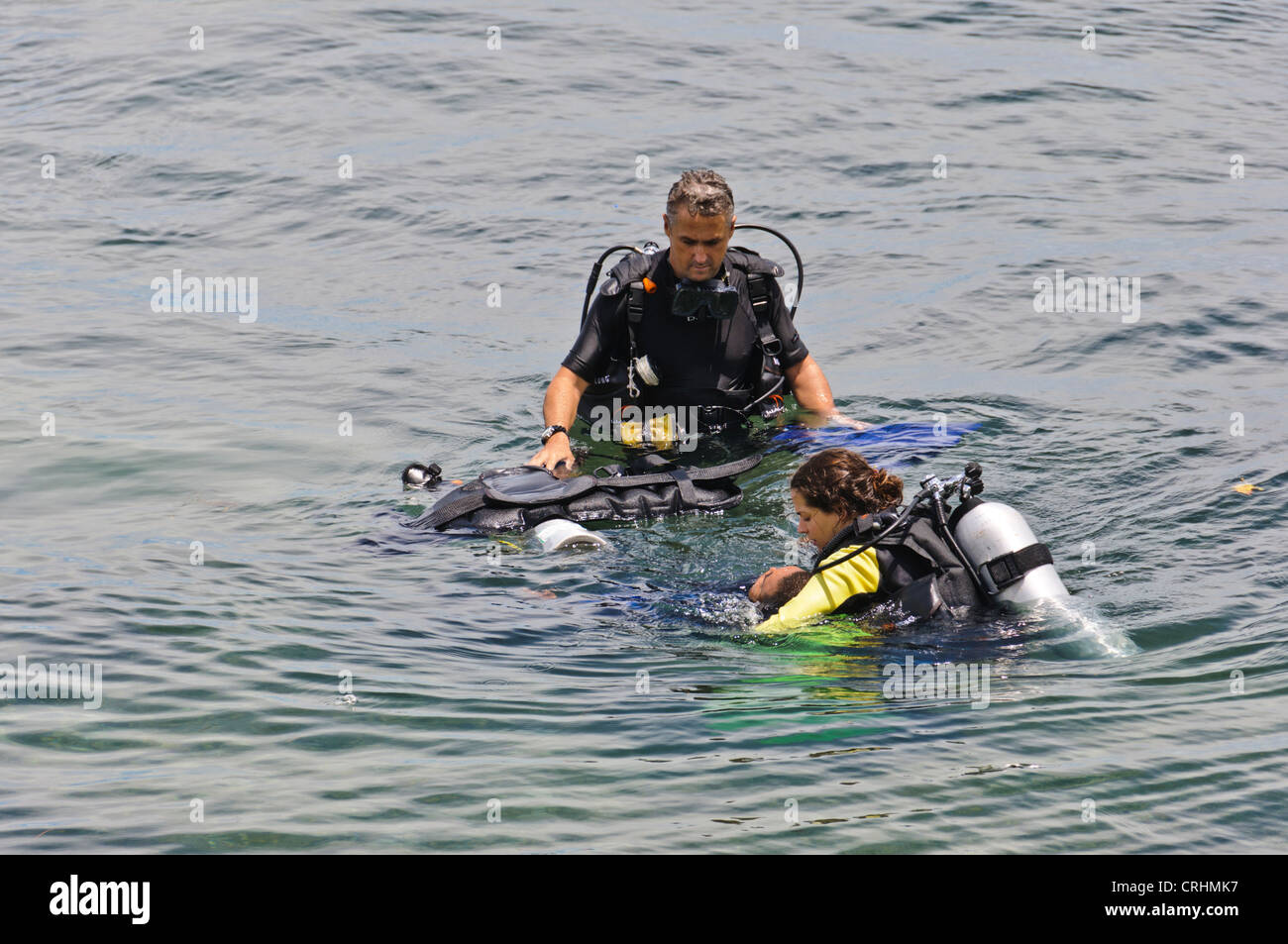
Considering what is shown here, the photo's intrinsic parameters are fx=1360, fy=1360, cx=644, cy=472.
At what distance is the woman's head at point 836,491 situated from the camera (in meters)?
5.16

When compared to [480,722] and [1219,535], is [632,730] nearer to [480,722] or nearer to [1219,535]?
[480,722]

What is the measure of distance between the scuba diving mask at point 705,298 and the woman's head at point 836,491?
2.05m

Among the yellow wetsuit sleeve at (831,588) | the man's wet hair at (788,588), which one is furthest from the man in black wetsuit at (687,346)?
the yellow wetsuit sleeve at (831,588)

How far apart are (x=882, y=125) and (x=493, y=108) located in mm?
4413

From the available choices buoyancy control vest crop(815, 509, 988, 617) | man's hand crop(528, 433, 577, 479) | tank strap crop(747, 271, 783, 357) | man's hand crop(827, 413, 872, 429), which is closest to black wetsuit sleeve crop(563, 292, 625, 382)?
man's hand crop(528, 433, 577, 479)

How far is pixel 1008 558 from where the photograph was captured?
4.86 m

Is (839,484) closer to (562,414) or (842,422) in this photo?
(562,414)

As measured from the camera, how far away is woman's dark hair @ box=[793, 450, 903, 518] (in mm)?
5156

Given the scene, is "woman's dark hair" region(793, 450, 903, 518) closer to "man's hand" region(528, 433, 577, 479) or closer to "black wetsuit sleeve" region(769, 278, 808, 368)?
"man's hand" region(528, 433, 577, 479)

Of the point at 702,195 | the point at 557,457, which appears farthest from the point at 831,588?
the point at 702,195

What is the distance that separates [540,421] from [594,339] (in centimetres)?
149

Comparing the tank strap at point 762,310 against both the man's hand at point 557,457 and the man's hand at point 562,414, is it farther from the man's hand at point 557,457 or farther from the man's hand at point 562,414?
the man's hand at point 557,457

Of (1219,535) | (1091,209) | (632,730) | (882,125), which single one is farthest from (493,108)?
(632,730)

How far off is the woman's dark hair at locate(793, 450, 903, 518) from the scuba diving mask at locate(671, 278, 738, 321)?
81.6 inches
